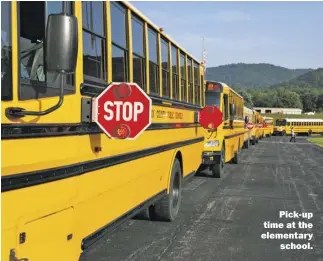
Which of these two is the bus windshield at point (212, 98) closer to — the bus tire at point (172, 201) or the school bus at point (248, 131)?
the bus tire at point (172, 201)

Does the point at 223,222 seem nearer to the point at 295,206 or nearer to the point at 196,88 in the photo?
the point at 295,206

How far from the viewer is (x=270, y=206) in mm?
9164

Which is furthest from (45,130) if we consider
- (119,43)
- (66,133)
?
(119,43)

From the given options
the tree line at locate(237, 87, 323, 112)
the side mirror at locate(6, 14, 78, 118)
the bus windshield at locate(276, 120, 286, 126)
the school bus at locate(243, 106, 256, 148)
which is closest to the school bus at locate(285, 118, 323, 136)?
the bus windshield at locate(276, 120, 286, 126)

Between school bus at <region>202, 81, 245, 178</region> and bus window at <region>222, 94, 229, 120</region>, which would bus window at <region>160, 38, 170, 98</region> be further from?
bus window at <region>222, 94, 229, 120</region>

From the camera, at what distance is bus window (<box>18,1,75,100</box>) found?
3.12 metres

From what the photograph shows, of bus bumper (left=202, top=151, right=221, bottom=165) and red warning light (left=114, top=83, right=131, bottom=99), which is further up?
red warning light (left=114, top=83, right=131, bottom=99)

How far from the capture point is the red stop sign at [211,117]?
1157 cm

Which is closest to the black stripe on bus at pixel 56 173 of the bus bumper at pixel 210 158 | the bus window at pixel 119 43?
the bus window at pixel 119 43

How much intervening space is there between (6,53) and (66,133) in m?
0.82

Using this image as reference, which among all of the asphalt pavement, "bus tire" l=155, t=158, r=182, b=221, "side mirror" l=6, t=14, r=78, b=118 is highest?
"side mirror" l=6, t=14, r=78, b=118

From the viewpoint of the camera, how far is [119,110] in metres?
4.19

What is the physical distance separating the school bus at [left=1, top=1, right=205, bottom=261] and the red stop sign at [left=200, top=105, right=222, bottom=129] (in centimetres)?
535

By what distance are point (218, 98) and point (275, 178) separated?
286 centimetres
